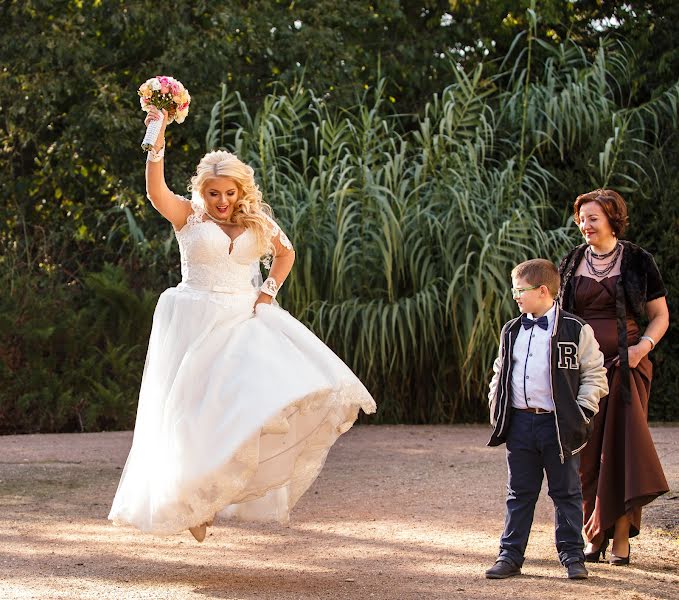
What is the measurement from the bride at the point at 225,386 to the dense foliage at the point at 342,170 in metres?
4.96

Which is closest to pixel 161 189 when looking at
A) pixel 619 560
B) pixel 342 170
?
pixel 619 560

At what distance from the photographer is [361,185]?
11133mm

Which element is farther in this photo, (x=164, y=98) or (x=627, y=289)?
(x=627, y=289)

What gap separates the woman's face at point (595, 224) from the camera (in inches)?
211

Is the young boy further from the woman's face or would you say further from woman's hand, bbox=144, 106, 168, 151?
woman's hand, bbox=144, 106, 168, 151

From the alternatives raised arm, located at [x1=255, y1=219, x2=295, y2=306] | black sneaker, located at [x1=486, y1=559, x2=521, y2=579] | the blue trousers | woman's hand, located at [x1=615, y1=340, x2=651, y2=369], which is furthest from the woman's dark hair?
black sneaker, located at [x1=486, y1=559, x2=521, y2=579]

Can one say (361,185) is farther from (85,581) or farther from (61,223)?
(85,581)

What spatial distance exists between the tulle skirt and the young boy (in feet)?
2.04

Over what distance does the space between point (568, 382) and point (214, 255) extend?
5.18 feet

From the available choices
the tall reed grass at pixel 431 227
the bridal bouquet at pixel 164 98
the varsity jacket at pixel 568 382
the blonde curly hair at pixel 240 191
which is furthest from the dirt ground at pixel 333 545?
the tall reed grass at pixel 431 227

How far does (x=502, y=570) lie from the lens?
4.78 m

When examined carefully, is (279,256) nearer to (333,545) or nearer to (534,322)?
(534,322)

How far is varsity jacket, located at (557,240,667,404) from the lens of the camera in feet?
17.3

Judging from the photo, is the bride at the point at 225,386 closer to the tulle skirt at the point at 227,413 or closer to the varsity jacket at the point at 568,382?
the tulle skirt at the point at 227,413
